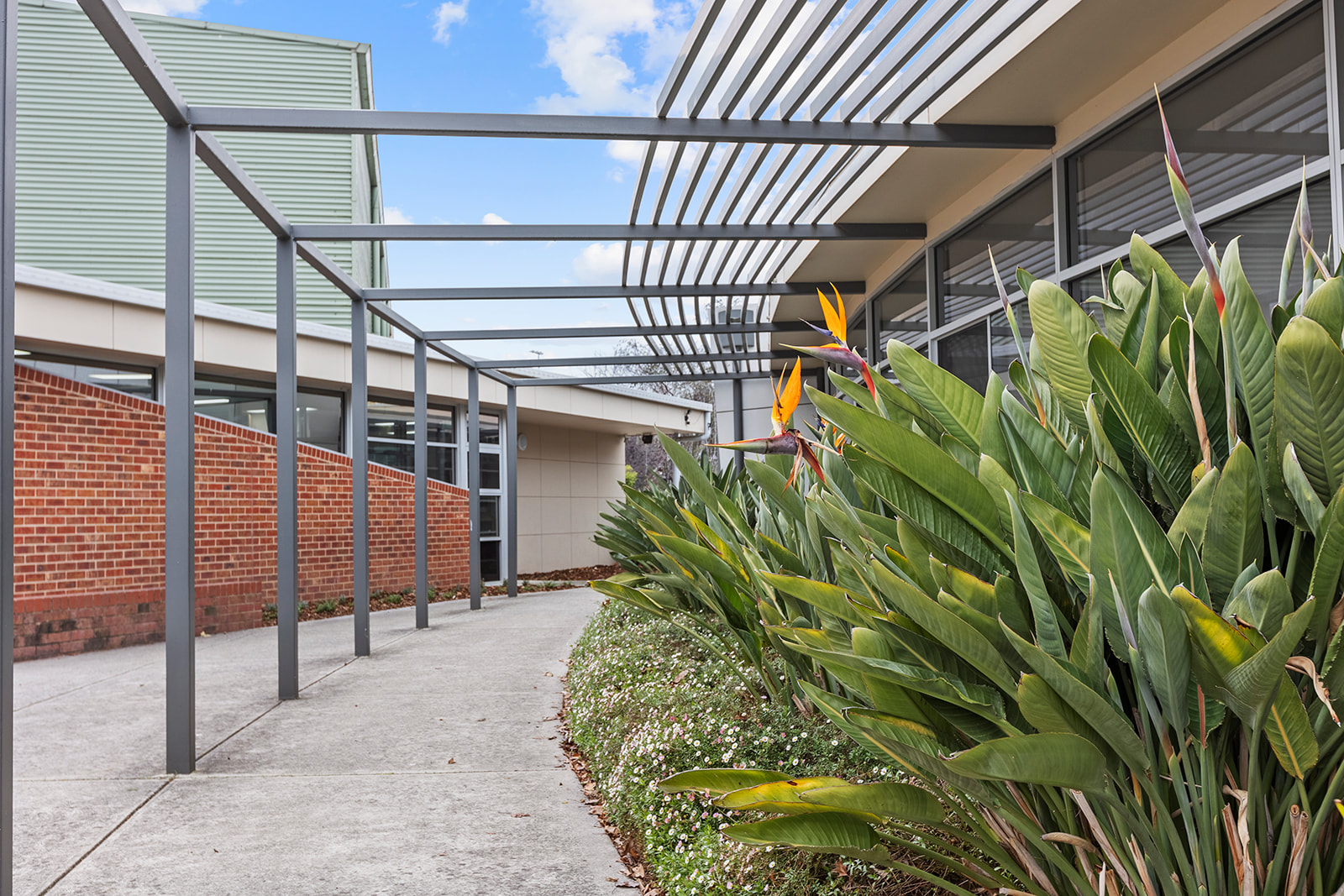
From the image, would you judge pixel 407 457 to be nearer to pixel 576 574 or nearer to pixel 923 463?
pixel 576 574

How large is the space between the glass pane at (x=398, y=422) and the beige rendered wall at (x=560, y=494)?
2857 millimetres

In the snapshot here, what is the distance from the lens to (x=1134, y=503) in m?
1.23

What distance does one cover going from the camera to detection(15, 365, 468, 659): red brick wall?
7.82m

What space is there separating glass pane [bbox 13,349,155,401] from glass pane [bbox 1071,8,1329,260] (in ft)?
29.2

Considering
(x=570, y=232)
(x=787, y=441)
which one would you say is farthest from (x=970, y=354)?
(x=787, y=441)

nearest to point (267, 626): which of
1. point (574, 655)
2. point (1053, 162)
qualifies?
point (574, 655)

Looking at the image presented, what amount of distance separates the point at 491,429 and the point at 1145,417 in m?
15.0

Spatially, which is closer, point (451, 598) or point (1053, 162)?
point (1053, 162)

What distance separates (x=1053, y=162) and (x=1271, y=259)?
1885 mm

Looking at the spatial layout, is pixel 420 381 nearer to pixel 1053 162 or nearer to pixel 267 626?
pixel 267 626

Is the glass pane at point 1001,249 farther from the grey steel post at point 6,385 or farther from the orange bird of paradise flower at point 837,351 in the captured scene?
the grey steel post at point 6,385

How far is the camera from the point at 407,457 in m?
13.6

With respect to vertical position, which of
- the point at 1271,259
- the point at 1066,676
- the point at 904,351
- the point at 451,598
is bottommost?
the point at 451,598

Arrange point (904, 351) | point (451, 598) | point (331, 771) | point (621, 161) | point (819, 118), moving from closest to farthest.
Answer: point (904, 351), point (331, 771), point (819, 118), point (451, 598), point (621, 161)
